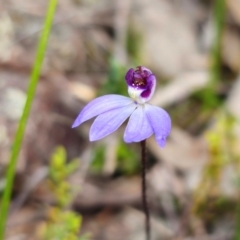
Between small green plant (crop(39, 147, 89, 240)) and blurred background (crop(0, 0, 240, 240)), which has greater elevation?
blurred background (crop(0, 0, 240, 240))

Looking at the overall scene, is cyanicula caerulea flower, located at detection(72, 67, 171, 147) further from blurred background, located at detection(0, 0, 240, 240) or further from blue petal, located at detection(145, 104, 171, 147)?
blurred background, located at detection(0, 0, 240, 240)

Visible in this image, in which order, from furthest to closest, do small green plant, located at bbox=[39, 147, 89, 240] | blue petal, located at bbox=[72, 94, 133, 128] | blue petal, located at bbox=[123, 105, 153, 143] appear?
1. small green plant, located at bbox=[39, 147, 89, 240]
2. blue petal, located at bbox=[72, 94, 133, 128]
3. blue petal, located at bbox=[123, 105, 153, 143]

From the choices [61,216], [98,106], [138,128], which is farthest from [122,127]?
[138,128]

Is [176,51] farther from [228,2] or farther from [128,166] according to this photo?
[128,166]

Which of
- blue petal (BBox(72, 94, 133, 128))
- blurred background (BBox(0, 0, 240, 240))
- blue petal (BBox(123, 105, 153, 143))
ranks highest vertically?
blurred background (BBox(0, 0, 240, 240))

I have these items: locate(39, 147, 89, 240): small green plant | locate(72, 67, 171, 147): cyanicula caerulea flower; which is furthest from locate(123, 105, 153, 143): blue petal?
locate(39, 147, 89, 240): small green plant

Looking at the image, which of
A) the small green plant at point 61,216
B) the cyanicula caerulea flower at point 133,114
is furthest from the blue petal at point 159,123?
the small green plant at point 61,216

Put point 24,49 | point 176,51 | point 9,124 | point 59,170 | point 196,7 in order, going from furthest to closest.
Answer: point 196,7 → point 176,51 → point 24,49 → point 9,124 → point 59,170

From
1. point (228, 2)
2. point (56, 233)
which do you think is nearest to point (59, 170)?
point (56, 233)

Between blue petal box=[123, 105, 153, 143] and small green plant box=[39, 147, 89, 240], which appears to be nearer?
blue petal box=[123, 105, 153, 143]
